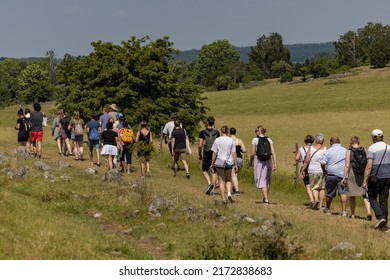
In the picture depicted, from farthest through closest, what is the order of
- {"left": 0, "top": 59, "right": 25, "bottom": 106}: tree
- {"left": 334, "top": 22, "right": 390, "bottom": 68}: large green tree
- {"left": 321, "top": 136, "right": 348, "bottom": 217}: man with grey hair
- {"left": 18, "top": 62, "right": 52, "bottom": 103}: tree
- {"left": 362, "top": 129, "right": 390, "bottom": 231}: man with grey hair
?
{"left": 334, "top": 22, "right": 390, "bottom": 68}: large green tree
{"left": 0, "top": 59, "right": 25, "bottom": 106}: tree
{"left": 18, "top": 62, "right": 52, "bottom": 103}: tree
{"left": 321, "top": 136, "right": 348, "bottom": 217}: man with grey hair
{"left": 362, "top": 129, "right": 390, "bottom": 231}: man with grey hair

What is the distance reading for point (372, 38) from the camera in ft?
604

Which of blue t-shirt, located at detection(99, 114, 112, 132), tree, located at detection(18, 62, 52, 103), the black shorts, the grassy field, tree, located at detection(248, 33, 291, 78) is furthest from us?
tree, located at detection(248, 33, 291, 78)

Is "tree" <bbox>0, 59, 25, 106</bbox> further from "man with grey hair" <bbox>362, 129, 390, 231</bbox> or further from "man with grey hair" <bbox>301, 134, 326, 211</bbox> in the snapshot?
"man with grey hair" <bbox>362, 129, 390, 231</bbox>

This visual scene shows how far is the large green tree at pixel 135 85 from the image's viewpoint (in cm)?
4209

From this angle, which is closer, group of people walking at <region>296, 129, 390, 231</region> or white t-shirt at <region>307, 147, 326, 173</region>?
group of people walking at <region>296, 129, 390, 231</region>

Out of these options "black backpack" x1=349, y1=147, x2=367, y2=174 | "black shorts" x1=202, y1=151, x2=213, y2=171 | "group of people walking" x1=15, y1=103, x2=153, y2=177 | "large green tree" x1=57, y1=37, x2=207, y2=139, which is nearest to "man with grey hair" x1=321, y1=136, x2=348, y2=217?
"black backpack" x1=349, y1=147, x2=367, y2=174

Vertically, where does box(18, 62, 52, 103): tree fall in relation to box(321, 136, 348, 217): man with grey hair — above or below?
above

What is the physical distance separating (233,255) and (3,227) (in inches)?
141

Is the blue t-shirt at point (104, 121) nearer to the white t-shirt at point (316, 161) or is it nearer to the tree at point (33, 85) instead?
the white t-shirt at point (316, 161)

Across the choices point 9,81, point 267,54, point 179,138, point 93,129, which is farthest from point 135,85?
point 267,54

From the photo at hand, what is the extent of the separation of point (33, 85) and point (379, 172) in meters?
131

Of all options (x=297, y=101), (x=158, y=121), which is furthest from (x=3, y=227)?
(x=297, y=101)

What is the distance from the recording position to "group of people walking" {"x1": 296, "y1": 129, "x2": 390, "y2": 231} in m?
13.9
